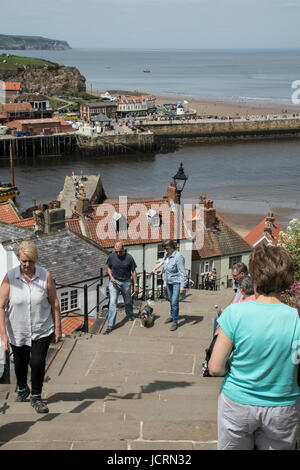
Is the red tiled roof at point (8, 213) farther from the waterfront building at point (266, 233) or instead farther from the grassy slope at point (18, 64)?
the grassy slope at point (18, 64)

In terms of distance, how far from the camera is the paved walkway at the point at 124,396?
4.29m

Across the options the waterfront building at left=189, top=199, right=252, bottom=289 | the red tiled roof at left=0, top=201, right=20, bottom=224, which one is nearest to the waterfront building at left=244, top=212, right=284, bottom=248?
the waterfront building at left=189, top=199, right=252, bottom=289

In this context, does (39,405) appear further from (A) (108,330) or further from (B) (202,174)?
(B) (202,174)

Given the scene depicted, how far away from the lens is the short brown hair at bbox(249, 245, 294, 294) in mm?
3330

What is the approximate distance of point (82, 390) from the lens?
5.98 meters

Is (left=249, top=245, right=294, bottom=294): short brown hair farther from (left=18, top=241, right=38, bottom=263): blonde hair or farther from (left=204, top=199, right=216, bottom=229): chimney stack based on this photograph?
(left=204, top=199, right=216, bottom=229): chimney stack

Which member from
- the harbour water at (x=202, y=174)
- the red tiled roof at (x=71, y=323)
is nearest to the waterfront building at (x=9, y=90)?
the harbour water at (x=202, y=174)

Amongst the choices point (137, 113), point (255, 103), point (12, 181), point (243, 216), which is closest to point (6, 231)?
point (243, 216)

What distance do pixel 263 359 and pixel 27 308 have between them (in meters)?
2.53

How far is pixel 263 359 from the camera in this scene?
3379 millimetres

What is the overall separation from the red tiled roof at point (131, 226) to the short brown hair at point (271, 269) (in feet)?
65.0

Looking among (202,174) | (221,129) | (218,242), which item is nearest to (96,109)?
(221,129)

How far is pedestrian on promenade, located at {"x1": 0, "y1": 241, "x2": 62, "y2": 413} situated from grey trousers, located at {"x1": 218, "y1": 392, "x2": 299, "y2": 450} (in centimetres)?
220

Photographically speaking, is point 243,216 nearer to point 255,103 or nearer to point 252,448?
point 252,448
